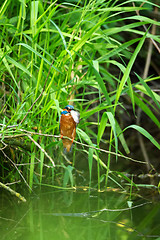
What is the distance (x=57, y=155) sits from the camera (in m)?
1.91

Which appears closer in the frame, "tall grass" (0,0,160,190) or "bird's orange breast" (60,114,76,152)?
"bird's orange breast" (60,114,76,152)

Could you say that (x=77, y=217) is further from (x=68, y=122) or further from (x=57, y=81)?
(x=57, y=81)

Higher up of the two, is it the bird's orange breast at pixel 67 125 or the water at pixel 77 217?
the bird's orange breast at pixel 67 125

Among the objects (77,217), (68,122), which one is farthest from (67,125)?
(77,217)

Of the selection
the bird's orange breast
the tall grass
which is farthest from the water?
the bird's orange breast

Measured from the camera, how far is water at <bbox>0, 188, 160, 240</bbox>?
1.32 meters

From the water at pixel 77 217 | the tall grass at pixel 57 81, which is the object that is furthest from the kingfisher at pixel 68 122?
the water at pixel 77 217

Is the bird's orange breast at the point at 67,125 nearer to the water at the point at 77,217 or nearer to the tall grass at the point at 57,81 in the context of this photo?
the tall grass at the point at 57,81

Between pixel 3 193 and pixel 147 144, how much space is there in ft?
4.23

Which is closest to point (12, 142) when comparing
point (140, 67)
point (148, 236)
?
point (148, 236)

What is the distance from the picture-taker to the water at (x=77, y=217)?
1.32 meters

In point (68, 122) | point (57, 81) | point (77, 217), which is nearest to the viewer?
point (68, 122)

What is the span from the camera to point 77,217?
4.82ft

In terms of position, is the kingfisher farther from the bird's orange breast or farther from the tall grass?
the tall grass
